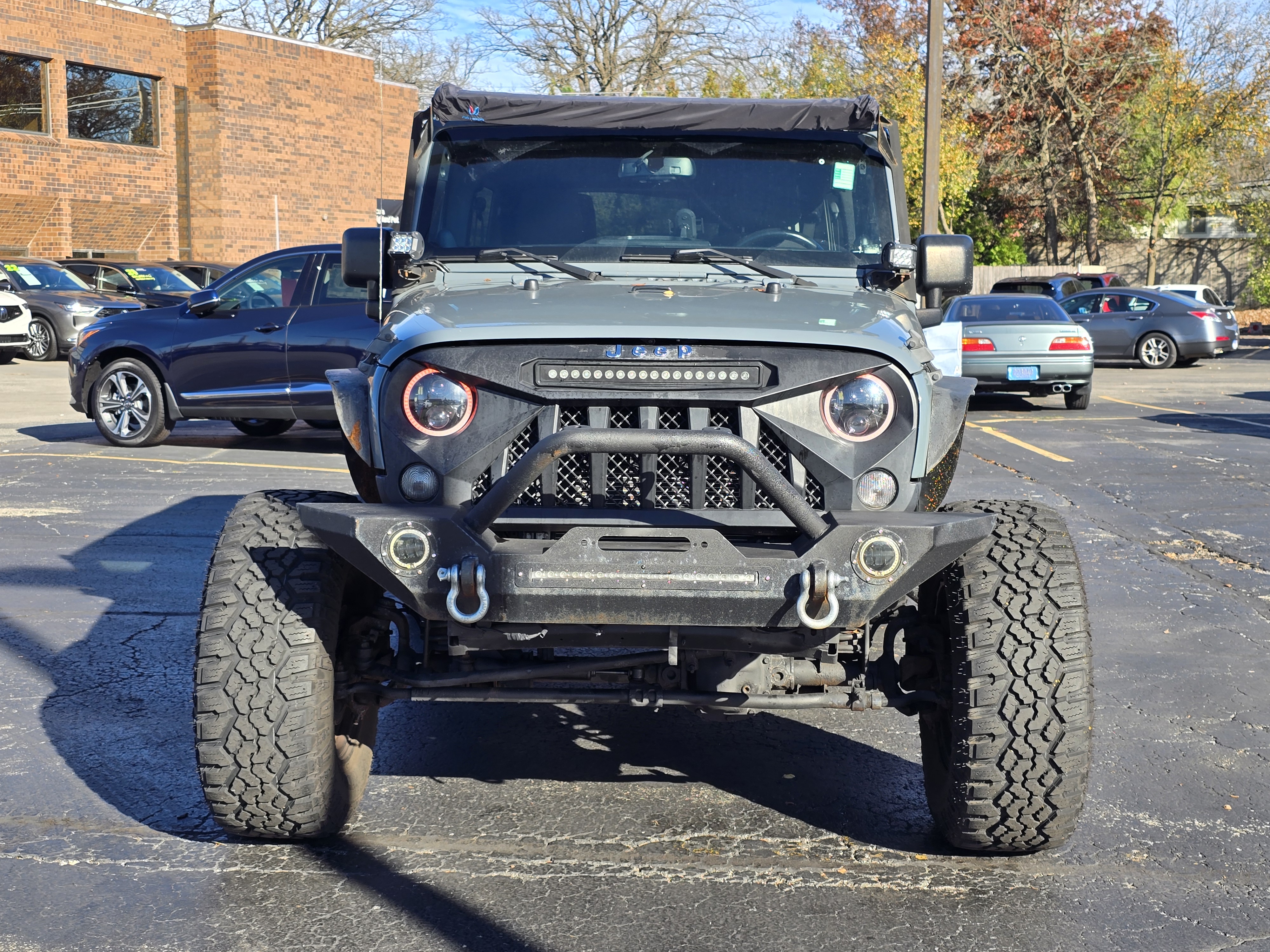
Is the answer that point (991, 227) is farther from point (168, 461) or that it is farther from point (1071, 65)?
point (168, 461)

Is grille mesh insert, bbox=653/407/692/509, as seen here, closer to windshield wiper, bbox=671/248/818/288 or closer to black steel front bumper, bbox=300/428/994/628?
black steel front bumper, bbox=300/428/994/628

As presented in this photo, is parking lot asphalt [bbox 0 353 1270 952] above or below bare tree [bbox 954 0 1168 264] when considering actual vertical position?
below

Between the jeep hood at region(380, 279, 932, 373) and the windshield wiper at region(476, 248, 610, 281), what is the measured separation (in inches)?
7.2

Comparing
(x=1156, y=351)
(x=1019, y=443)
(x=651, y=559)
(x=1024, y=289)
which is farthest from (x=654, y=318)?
(x=1156, y=351)

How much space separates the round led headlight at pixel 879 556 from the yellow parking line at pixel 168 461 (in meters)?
8.15

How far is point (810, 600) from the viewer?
3.31 m

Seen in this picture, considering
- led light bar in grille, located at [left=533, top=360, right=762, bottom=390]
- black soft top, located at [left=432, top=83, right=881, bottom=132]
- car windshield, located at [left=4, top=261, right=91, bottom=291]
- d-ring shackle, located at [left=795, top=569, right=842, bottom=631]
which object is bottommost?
d-ring shackle, located at [left=795, top=569, right=842, bottom=631]

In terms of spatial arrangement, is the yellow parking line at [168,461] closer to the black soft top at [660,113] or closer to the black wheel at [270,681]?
the black soft top at [660,113]

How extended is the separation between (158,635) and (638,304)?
3.46 metres

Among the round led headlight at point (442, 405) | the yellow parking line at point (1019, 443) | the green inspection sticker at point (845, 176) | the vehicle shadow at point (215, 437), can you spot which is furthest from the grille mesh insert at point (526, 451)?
the vehicle shadow at point (215, 437)

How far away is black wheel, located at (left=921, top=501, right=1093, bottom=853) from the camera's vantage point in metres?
3.66

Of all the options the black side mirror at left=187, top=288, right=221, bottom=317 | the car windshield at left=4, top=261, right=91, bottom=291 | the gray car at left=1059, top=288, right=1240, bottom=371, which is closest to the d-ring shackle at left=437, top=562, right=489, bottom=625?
the black side mirror at left=187, top=288, right=221, bottom=317

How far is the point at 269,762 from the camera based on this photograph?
147 inches

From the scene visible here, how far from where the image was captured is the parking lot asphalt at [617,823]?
3.47m
